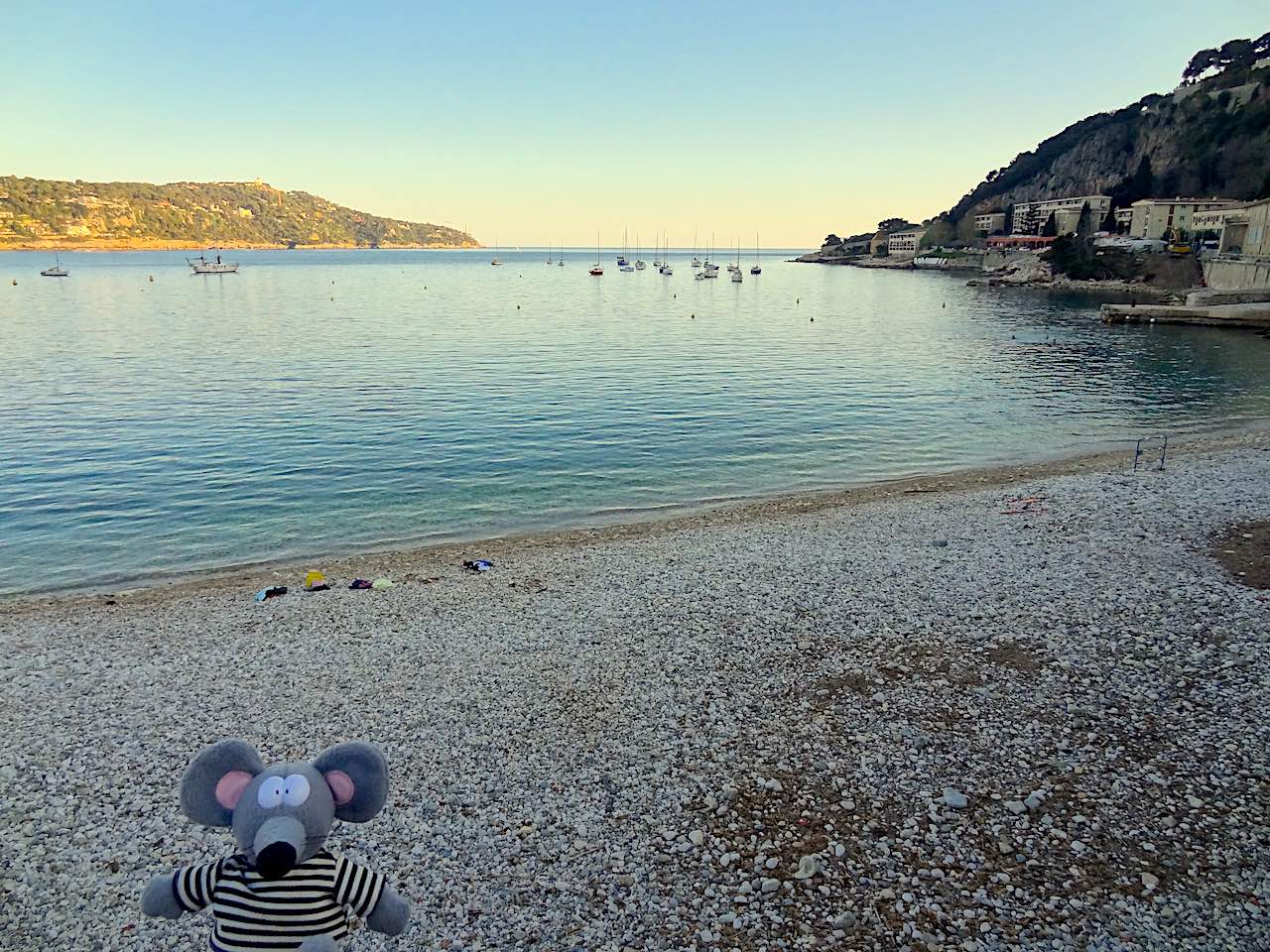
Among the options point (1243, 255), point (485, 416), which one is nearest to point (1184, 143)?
point (1243, 255)

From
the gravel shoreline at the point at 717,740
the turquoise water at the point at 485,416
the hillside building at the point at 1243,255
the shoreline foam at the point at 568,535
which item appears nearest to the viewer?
the gravel shoreline at the point at 717,740

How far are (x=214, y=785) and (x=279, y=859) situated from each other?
68 centimetres

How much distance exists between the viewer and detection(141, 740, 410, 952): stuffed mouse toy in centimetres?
418

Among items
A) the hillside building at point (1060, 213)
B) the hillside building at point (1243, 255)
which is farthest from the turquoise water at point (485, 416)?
the hillside building at point (1060, 213)

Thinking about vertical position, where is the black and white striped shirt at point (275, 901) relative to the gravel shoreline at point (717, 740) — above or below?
above

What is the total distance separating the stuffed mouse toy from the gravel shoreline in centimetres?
257

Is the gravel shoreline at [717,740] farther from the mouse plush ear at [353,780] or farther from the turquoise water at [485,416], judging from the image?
the turquoise water at [485,416]

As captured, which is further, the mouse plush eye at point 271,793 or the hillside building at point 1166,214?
the hillside building at point 1166,214

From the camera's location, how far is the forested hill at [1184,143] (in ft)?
403

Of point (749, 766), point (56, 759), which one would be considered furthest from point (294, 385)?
point (749, 766)

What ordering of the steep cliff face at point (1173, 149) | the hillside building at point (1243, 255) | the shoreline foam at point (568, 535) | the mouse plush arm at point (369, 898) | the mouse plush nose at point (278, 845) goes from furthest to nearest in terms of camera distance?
the steep cliff face at point (1173, 149)
the hillside building at point (1243, 255)
the shoreline foam at point (568, 535)
the mouse plush arm at point (369, 898)
the mouse plush nose at point (278, 845)

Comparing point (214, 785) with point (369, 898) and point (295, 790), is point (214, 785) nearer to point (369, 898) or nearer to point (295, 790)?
point (295, 790)

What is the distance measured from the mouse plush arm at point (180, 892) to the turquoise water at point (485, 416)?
581 inches

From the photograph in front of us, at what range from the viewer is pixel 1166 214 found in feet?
391
